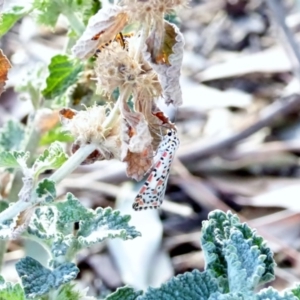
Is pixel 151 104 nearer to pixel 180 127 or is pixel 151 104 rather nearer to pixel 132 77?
pixel 132 77

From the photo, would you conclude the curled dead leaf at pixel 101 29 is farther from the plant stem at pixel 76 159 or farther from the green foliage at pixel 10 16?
the green foliage at pixel 10 16

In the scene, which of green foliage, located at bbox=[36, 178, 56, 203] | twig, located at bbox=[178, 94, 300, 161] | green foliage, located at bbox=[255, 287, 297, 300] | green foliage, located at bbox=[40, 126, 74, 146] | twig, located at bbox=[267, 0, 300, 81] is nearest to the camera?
green foliage, located at bbox=[255, 287, 297, 300]

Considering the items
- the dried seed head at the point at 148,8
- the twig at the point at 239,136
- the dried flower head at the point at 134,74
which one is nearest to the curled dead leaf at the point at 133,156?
the dried flower head at the point at 134,74

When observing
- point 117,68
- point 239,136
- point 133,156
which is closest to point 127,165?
point 133,156

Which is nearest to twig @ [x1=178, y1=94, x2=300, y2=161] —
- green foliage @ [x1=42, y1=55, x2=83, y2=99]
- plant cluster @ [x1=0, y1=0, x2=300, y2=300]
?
green foliage @ [x1=42, y1=55, x2=83, y2=99]

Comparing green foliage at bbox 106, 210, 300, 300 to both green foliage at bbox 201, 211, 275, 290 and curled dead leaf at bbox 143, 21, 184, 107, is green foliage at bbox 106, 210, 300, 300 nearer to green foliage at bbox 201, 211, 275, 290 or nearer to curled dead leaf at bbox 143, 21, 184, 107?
green foliage at bbox 201, 211, 275, 290
